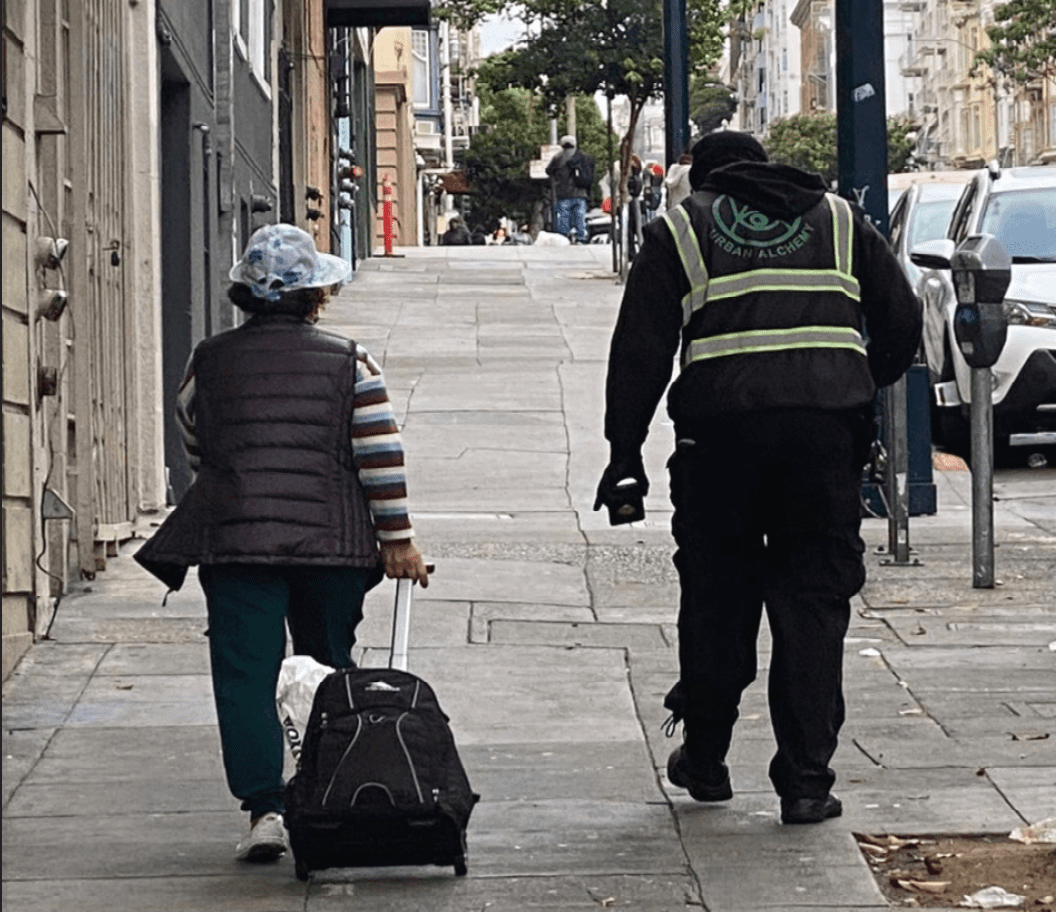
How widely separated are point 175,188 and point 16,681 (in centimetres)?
655

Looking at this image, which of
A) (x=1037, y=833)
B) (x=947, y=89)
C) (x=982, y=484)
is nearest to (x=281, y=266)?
(x=1037, y=833)

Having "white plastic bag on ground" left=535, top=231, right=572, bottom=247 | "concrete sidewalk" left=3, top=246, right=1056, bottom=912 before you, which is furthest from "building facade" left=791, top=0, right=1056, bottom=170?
"concrete sidewalk" left=3, top=246, right=1056, bottom=912

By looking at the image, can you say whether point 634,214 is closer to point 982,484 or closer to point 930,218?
point 930,218

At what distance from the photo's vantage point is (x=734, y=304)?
5918 millimetres

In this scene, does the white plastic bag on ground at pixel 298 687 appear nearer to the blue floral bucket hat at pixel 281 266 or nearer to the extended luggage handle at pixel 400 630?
the extended luggage handle at pixel 400 630

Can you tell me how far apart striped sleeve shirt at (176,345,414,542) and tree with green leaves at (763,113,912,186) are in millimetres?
87431

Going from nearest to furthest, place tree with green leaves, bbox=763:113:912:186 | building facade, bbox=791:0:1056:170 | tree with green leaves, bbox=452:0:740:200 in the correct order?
tree with green leaves, bbox=452:0:740:200 < building facade, bbox=791:0:1056:170 < tree with green leaves, bbox=763:113:912:186

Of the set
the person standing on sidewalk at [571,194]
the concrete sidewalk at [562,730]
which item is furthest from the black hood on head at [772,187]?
the person standing on sidewalk at [571,194]

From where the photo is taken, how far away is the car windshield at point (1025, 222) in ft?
51.6

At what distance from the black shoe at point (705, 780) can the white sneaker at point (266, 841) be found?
1.10 metres

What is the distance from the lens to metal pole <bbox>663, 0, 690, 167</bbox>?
919 inches

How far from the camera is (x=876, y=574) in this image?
35.0ft

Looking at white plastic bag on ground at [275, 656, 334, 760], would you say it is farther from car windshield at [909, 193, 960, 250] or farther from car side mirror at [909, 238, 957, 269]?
car windshield at [909, 193, 960, 250]

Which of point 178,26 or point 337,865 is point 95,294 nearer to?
point 178,26
